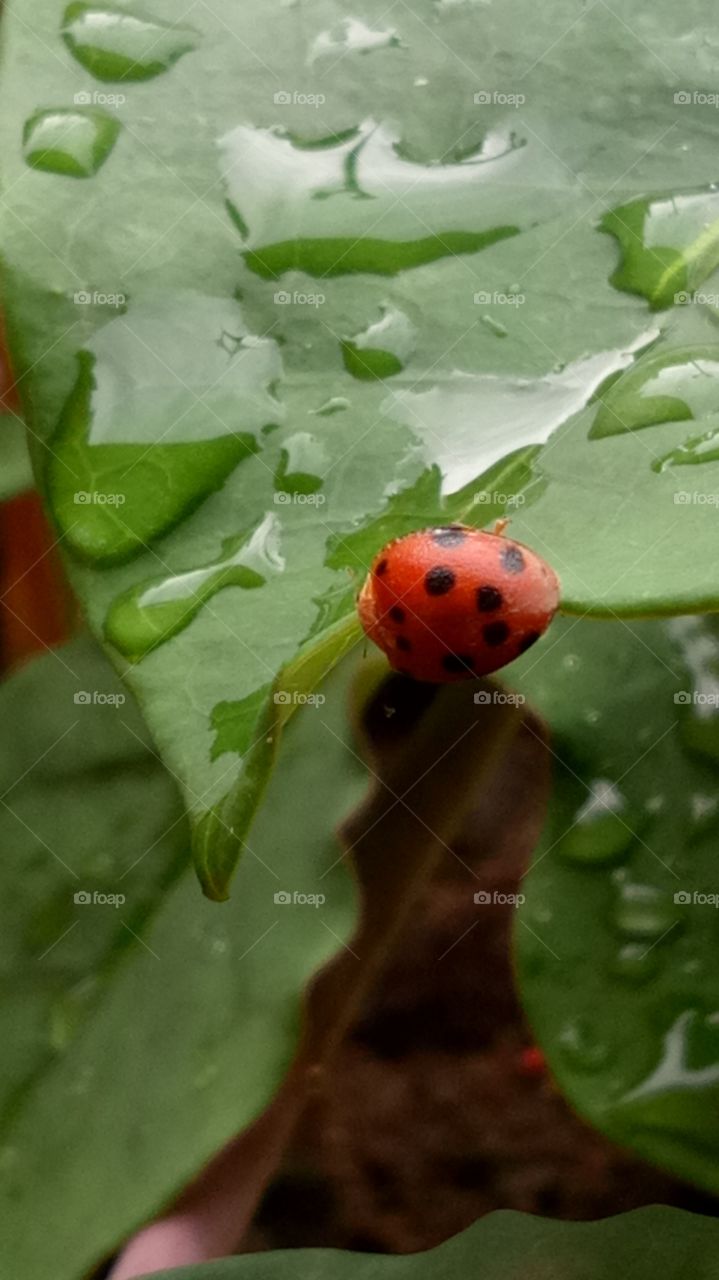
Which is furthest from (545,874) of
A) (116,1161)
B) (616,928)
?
(116,1161)

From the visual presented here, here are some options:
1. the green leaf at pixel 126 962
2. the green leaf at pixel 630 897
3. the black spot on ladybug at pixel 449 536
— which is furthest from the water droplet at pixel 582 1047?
the black spot on ladybug at pixel 449 536

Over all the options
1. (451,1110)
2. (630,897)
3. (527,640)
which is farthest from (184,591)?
(451,1110)

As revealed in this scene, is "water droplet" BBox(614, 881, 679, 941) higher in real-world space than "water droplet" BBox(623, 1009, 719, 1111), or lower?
higher

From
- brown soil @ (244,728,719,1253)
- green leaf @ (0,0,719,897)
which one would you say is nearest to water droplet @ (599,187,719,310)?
green leaf @ (0,0,719,897)

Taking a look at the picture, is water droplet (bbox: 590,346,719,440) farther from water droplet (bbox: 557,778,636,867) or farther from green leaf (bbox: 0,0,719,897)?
water droplet (bbox: 557,778,636,867)

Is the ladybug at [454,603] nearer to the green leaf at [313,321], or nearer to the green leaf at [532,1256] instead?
the green leaf at [313,321]

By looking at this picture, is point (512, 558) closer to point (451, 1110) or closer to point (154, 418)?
point (154, 418)
